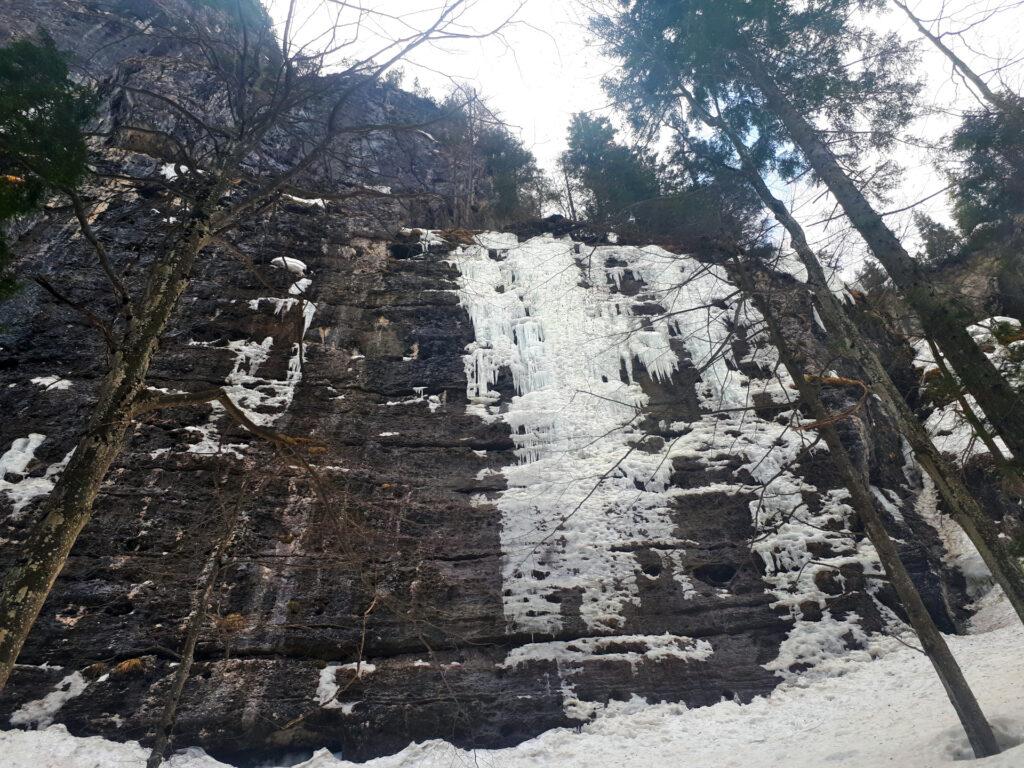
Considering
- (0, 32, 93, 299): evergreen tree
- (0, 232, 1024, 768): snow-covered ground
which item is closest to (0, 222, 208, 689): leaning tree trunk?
(0, 32, 93, 299): evergreen tree

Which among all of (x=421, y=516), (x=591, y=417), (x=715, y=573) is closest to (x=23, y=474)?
(x=421, y=516)

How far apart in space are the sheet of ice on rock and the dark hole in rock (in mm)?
291

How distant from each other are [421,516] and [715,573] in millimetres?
4905

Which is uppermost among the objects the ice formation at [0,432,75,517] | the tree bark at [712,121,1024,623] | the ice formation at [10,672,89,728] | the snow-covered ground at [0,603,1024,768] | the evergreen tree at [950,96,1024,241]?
the evergreen tree at [950,96,1024,241]

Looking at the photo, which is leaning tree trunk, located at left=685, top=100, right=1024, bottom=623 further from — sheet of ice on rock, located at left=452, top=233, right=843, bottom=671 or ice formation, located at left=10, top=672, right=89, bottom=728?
ice formation, located at left=10, top=672, right=89, bottom=728

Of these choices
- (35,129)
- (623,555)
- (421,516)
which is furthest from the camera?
Answer: (421,516)

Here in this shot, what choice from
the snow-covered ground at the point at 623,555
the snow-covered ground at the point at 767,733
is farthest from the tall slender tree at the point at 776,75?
the snow-covered ground at the point at 767,733

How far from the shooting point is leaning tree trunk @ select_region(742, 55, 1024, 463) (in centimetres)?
516

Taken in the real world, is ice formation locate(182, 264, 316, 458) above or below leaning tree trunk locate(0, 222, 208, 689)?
above

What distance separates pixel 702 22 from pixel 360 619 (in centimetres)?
961

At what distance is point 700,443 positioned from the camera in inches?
458

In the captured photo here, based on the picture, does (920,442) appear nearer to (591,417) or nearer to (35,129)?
(591,417)

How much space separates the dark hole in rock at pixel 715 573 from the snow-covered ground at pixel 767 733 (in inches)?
70.9

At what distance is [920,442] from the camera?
5211mm
